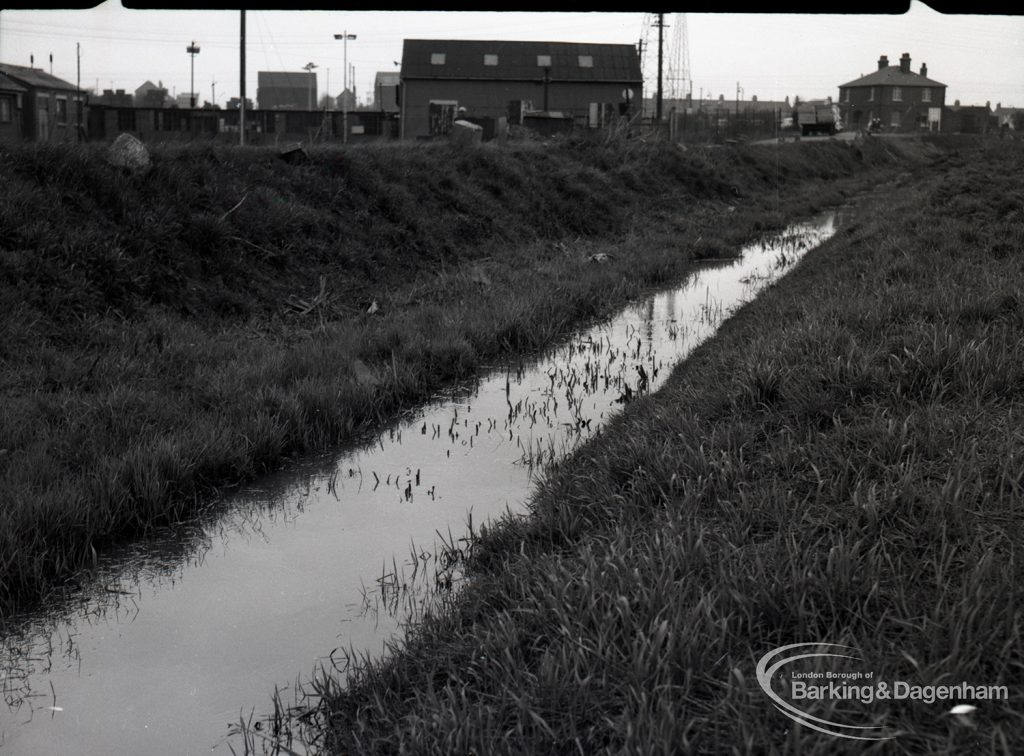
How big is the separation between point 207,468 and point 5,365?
102 inches

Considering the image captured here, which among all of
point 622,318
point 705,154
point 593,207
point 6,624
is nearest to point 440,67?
point 705,154

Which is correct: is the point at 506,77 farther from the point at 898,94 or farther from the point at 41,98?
the point at 898,94

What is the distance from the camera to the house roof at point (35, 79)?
43125mm

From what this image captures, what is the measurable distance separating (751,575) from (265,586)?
2.53 meters

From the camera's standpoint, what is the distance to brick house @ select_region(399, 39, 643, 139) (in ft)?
181

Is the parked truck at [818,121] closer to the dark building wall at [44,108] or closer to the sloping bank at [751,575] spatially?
the dark building wall at [44,108]

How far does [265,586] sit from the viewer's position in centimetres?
483

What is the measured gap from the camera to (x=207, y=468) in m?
6.12

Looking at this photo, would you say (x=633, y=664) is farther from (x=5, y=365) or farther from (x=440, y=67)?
(x=440, y=67)

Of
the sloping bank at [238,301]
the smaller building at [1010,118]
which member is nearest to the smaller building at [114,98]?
the sloping bank at [238,301]

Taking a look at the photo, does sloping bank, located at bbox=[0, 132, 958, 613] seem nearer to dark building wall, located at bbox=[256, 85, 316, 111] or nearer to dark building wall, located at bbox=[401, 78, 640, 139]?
dark building wall, located at bbox=[401, 78, 640, 139]

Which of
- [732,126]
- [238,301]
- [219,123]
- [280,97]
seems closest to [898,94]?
[732,126]

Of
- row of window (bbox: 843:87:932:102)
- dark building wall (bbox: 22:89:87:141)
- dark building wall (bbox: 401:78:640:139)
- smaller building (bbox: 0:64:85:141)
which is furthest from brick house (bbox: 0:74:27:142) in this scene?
row of window (bbox: 843:87:932:102)

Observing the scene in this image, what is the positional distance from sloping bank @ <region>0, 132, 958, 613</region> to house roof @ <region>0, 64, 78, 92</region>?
1281 inches
